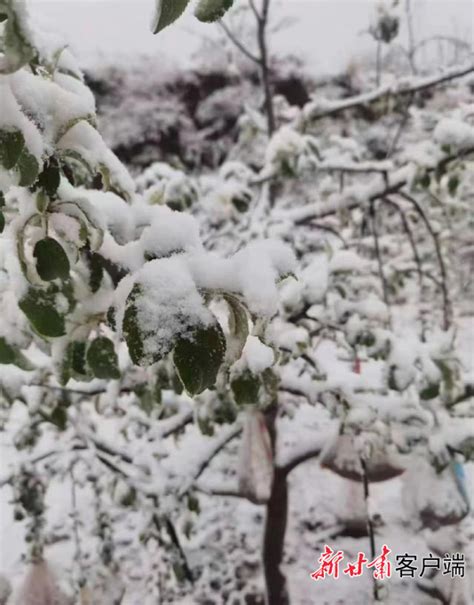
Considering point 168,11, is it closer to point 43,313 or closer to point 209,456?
point 43,313

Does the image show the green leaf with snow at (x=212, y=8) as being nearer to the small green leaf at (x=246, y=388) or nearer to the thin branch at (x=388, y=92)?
the small green leaf at (x=246, y=388)

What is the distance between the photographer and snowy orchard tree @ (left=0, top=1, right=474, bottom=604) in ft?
1.06

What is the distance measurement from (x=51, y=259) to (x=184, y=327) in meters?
0.12

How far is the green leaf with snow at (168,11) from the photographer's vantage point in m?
0.25

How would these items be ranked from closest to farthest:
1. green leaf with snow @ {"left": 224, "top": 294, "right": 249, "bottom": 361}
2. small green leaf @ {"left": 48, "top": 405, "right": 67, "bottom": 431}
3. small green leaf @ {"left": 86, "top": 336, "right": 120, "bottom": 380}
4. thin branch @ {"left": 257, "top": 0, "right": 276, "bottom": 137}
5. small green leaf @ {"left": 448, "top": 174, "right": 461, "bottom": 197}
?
green leaf with snow @ {"left": 224, "top": 294, "right": 249, "bottom": 361} → small green leaf @ {"left": 86, "top": 336, "right": 120, "bottom": 380} → small green leaf @ {"left": 48, "top": 405, "right": 67, "bottom": 431} → small green leaf @ {"left": 448, "top": 174, "right": 461, "bottom": 197} → thin branch @ {"left": 257, "top": 0, "right": 276, "bottom": 137}

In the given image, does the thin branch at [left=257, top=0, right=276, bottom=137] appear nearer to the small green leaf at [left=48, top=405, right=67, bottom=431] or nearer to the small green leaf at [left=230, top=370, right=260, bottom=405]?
the small green leaf at [left=48, top=405, right=67, bottom=431]

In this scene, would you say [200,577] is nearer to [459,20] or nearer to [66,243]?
[66,243]

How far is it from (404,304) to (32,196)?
5526 millimetres

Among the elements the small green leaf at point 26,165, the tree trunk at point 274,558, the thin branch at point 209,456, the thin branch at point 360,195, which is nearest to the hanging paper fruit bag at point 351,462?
the thin branch at point 209,456

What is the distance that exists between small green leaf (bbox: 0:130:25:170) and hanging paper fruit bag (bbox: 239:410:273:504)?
1188mm

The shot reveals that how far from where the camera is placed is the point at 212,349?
1.00 ft

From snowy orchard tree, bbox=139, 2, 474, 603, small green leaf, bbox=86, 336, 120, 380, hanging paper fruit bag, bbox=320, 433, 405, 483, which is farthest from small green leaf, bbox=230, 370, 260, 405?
hanging paper fruit bag, bbox=320, 433, 405, 483

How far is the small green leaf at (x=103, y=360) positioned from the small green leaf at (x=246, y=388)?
0.41ft

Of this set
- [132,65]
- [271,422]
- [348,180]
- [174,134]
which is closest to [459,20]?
[348,180]
